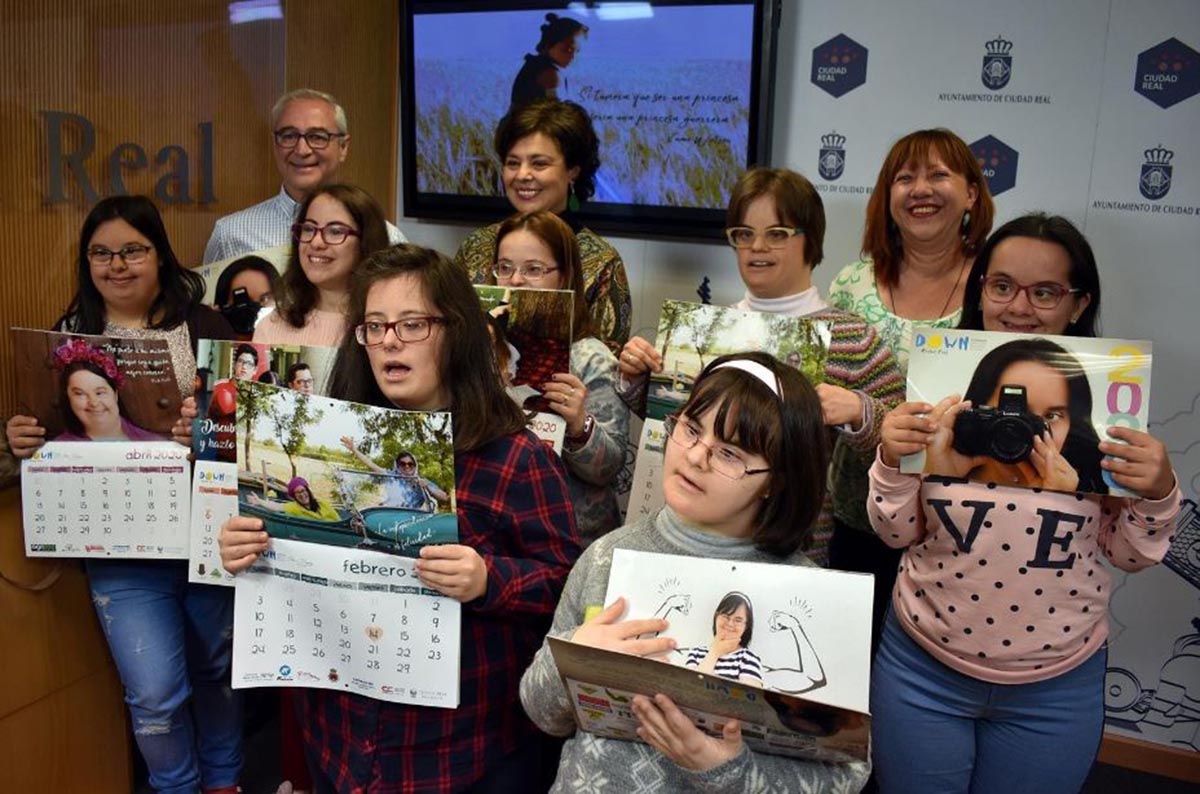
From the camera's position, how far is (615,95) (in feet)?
11.2

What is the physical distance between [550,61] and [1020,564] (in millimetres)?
2619

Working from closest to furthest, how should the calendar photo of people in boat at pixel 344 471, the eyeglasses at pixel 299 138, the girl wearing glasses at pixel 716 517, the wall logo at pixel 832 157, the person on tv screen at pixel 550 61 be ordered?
the girl wearing glasses at pixel 716 517 < the calendar photo of people in boat at pixel 344 471 < the eyeglasses at pixel 299 138 < the wall logo at pixel 832 157 < the person on tv screen at pixel 550 61

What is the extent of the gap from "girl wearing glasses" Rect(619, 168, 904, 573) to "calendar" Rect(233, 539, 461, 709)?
832 millimetres

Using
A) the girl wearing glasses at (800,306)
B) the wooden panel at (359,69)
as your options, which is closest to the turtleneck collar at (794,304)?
the girl wearing glasses at (800,306)

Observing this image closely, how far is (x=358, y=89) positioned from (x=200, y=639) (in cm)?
234

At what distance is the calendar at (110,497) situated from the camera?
84.1 inches

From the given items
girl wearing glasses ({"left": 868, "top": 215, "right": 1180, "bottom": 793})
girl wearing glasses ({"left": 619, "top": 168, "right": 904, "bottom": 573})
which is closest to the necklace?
girl wearing glasses ({"left": 619, "top": 168, "right": 904, "bottom": 573})

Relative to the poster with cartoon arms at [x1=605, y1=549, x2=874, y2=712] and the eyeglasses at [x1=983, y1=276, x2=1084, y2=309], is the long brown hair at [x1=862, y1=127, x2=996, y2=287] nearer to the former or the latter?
the eyeglasses at [x1=983, y1=276, x2=1084, y2=309]

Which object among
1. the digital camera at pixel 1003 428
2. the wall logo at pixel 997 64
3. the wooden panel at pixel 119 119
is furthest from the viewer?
the wall logo at pixel 997 64

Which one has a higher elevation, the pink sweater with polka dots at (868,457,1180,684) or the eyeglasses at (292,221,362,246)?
the eyeglasses at (292,221,362,246)

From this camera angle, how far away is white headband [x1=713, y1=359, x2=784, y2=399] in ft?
4.70

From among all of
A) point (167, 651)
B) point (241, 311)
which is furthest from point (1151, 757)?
point (241, 311)

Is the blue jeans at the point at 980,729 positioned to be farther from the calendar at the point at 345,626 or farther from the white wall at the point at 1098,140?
the white wall at the point at 1098,140

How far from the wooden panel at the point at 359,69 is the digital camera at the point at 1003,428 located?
281 cm
